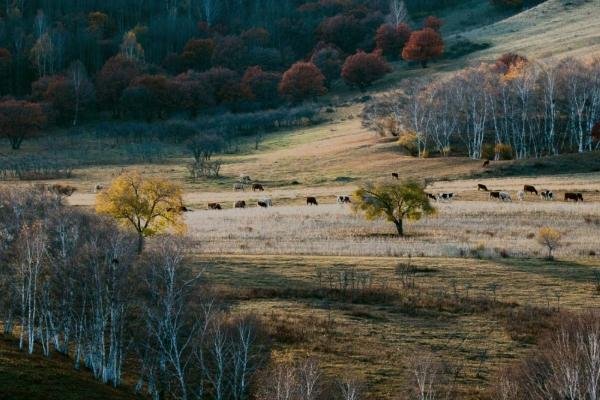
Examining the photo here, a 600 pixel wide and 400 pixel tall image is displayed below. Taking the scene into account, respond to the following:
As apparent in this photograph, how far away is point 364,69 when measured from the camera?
15438 cm

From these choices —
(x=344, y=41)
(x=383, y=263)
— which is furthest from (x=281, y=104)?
(x=383, y=263)

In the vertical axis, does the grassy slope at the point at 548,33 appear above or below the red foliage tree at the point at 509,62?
above

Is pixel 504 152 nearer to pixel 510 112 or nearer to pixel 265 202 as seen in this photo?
pixel 510 112

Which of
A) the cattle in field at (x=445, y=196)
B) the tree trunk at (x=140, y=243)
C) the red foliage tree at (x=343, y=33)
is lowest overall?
the tree trunk at (x=140, y=243)

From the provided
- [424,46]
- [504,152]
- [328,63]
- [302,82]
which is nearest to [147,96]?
[302,82]

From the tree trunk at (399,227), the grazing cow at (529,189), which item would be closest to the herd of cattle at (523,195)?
the grazing cow at (529,189)

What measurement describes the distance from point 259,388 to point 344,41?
173 m

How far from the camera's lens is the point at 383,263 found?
145 ft

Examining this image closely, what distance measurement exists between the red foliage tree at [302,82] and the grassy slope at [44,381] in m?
128

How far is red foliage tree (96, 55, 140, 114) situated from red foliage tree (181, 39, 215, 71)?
71.9ft

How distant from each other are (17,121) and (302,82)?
2211 inches

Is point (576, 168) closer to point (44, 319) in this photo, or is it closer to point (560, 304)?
point (560, 304)

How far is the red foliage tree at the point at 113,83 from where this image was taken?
6201 inches

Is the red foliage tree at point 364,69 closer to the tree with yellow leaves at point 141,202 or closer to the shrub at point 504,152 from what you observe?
the shrub at point 504,152
